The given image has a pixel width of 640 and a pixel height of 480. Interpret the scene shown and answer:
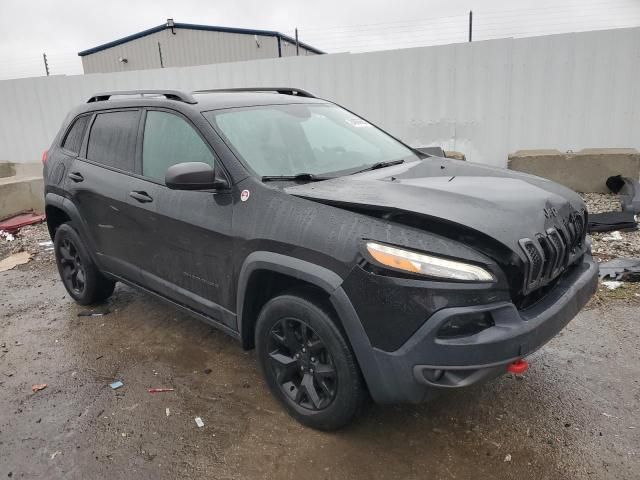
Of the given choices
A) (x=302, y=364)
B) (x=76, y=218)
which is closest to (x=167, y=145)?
(x=76, y=218)

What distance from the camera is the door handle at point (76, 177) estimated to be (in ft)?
13.3

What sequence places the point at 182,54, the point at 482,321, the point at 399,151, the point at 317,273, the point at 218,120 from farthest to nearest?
Result: the point at 182,54
the point at 399,151
the point at 218,120
the point at 317,273
the point at 482,321

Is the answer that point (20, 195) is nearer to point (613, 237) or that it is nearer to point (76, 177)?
point (76, 177)

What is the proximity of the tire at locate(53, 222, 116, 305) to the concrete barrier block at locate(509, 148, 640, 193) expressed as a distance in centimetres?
592

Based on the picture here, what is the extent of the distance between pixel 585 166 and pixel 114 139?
6418 mm

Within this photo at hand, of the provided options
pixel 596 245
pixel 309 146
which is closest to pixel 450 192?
pixel 309 146

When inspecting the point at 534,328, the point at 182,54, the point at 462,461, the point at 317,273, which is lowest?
the point at 462,461

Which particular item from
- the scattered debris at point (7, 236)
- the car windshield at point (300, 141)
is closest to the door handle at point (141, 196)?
the car windshield at point (300, 141)

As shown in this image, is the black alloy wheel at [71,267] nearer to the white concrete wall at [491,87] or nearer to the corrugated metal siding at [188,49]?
the white concrete wall at [491,87]

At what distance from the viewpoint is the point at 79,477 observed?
8.18 ft

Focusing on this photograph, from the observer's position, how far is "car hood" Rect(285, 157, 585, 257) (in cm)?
221

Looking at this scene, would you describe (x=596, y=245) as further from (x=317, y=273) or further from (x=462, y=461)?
(x=317, y=273)

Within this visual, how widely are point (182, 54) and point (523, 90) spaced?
57.6 feet

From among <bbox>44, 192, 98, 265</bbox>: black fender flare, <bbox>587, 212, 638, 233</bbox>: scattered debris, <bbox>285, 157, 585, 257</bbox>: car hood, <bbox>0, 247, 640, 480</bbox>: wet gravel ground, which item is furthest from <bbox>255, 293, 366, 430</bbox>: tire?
<bbox>587, 212, 638, 233</bbox>: scattered debris
